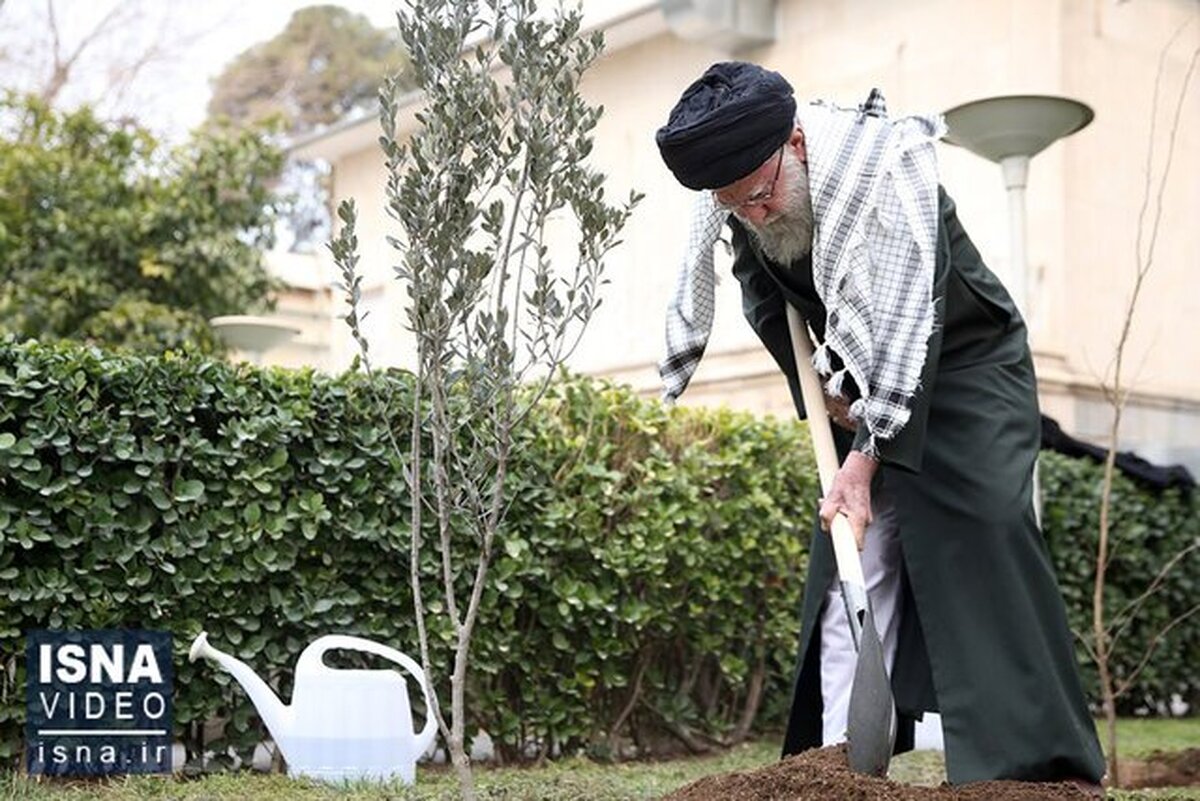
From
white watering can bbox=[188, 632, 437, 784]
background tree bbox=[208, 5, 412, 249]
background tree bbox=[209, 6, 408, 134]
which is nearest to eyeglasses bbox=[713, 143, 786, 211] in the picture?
white watering can bbox=[188, 632, 437, 784]

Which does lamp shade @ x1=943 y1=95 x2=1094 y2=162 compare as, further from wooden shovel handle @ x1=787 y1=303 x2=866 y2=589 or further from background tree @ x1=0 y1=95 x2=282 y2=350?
background tree @ x1=0 y1=95 x2=282 y2=350

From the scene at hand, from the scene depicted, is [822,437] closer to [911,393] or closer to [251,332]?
[911,393]

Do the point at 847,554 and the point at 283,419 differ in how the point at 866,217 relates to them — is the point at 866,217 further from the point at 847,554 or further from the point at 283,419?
the point at 283,419

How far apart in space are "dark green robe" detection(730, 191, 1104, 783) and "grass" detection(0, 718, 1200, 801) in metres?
0.49

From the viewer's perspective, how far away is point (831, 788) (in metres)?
2.72

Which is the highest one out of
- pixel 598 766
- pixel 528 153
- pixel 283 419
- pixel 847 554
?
pixel 528 153

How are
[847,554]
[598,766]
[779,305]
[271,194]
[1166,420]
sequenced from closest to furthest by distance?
[847,554]
[779,305]
[598,766]
[1166,420]
[271,194]

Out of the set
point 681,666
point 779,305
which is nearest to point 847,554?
point 779,305

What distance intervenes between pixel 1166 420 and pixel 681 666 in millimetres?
6145

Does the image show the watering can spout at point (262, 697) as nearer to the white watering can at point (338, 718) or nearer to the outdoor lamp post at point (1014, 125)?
the white watering can at point (338, 718)

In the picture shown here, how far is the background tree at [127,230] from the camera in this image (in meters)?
11.7

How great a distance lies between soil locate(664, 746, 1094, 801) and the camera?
8.91 ft

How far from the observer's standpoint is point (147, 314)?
11.6 metres

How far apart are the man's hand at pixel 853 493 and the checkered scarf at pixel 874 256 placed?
0.19ft
